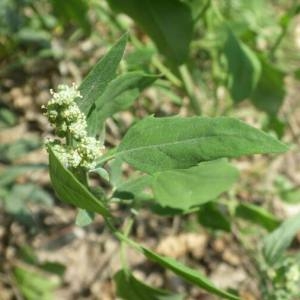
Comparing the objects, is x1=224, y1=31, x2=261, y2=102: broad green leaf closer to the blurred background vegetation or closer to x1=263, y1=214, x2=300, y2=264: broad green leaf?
the blurred background vegetation

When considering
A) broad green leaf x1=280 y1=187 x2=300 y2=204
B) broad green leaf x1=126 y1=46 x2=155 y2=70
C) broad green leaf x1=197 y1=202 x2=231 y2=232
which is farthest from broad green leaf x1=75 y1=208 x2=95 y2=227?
broad green leaf x1=280 y1=187 x2=300 y2=204

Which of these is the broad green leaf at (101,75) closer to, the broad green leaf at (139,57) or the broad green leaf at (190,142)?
the broad green leaf at (190,142)

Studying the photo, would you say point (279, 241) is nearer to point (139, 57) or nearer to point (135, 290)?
point (135, 290)

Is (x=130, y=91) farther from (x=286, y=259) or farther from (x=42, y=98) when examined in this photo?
(x=42, y=98)

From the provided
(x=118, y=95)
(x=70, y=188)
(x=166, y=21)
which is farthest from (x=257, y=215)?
(x=70, y=188)

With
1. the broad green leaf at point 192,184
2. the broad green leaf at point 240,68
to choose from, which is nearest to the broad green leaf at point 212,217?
the broad green leaf at point 192,184

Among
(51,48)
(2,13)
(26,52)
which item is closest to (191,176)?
(2,13)
